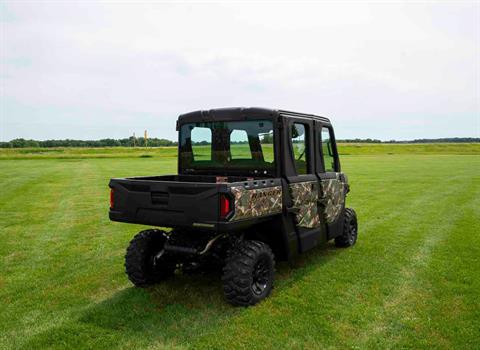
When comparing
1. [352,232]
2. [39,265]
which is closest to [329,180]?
[352,232]

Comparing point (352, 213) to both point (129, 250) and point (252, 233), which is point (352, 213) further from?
point (129, 250)

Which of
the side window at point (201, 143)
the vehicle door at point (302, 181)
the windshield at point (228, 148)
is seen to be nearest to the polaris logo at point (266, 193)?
the vehicle door at point (302, 181)

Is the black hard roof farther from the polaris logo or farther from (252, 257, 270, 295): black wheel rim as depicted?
(252, 257, 270, 295): black wheel rim

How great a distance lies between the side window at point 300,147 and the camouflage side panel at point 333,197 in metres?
0.60

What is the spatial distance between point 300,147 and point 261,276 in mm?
2016

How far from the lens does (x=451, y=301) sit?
5.66m

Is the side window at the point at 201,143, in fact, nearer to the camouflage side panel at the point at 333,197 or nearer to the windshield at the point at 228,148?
the windshield at the point at 228,148

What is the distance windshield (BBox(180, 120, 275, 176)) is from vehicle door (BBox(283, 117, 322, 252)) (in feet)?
0.97

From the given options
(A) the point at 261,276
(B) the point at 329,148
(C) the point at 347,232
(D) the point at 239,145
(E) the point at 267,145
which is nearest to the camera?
(A) the point at 261,276

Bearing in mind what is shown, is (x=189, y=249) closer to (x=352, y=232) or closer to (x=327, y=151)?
(x=327, y=151)

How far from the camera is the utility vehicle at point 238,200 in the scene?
524cm

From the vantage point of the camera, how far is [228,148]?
6773 millimetres

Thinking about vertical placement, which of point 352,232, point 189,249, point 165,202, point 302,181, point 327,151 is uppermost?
point 327,151

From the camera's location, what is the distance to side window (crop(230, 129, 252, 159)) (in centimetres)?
653
